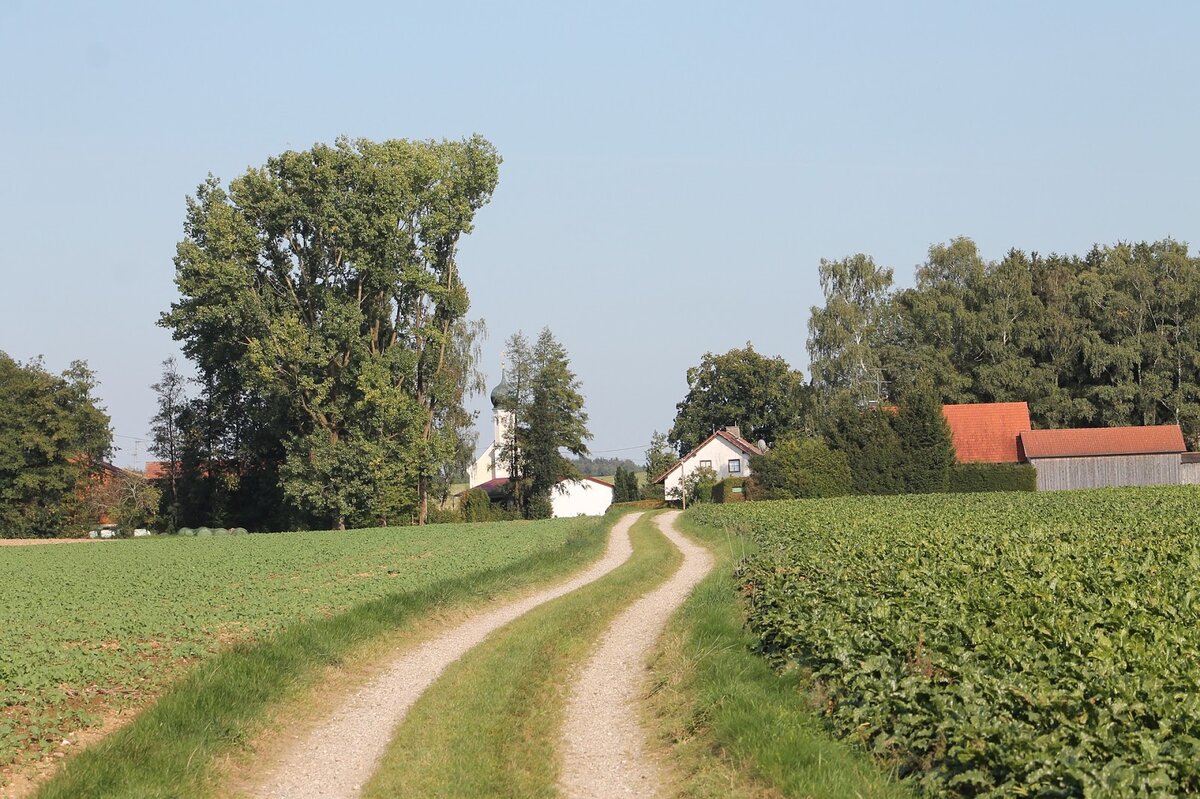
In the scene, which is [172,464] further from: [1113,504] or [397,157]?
[1113,504]

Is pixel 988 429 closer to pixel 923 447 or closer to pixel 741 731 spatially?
pixel 923 447

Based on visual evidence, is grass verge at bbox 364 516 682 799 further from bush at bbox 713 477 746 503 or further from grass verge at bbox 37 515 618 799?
bush at bbox 713 477 746 503

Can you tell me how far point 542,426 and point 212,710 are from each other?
8177 centimetres

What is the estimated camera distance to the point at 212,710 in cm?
1212

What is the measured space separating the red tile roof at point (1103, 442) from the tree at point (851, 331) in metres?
13.8

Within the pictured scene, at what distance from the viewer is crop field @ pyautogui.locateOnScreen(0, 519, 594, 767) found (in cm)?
1299

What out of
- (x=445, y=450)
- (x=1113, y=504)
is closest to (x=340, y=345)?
(x=445, y=450)

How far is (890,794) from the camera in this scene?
8.62 m

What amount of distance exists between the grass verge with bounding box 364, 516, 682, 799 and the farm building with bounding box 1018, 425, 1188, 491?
63486mm

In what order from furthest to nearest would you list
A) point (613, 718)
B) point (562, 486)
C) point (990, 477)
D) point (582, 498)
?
point (582, 498) → point (562, 486) → point (990, 477) → point (613, 718)

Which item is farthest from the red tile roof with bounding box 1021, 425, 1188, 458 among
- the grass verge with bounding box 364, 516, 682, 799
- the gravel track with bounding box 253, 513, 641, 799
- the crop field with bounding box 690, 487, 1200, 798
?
the gravel track with bounding box 253, 513, 641, 799

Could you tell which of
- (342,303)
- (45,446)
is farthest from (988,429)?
(45,446)

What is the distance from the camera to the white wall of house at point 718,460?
99.2 meters

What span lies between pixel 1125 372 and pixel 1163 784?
3446 inches
